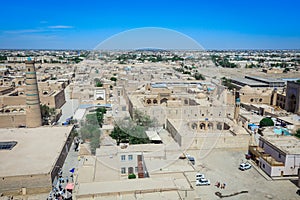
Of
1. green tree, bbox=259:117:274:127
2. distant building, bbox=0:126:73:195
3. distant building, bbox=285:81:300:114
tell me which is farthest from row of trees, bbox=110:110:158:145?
distant building, bbox=285:81:300:114

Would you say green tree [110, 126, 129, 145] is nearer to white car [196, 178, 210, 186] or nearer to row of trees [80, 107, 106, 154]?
row of trees [80, 107, 106, 154]

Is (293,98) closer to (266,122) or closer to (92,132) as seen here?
(266,122)

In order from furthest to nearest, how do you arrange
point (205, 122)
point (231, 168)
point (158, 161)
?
point (205, 122) → point (231, 168) → point (158, 161)

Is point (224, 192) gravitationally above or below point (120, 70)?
below

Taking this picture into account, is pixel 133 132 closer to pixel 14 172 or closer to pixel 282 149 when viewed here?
pixel 14 172

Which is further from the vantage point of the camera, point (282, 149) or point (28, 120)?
point (28, 120)

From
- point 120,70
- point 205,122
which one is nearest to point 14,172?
point 205,122

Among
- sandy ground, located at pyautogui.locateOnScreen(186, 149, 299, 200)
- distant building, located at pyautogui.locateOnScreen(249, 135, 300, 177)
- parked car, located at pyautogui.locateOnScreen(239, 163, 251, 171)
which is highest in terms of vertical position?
distant building, located at pyautogui.locateOnScreen(249, 135, 300, 177)

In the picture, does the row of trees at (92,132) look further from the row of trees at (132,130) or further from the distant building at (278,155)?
the distant building at (278,155)

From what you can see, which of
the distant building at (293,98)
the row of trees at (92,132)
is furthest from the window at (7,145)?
the distant building at (293,98)

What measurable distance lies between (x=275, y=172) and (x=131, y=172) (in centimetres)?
312

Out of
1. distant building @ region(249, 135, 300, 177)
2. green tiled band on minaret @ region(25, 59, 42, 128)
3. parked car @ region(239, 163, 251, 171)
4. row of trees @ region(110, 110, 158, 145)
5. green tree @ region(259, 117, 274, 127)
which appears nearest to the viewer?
row of trees @ region(110, 110, 158, 145)

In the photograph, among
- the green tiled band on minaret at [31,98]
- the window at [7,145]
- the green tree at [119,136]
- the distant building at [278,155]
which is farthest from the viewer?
the green tiled band on minaret at [31,98]

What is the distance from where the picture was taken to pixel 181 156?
18.3 ft
